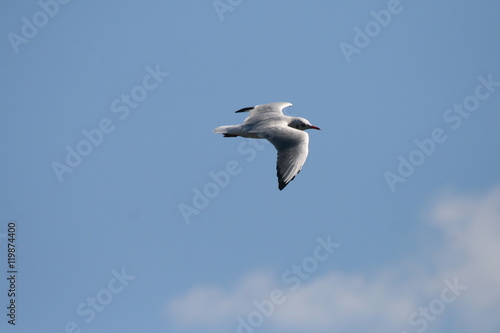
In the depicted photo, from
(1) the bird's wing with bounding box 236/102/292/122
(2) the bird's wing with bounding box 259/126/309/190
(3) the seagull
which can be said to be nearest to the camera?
(2) the bird's wing with bounding box 259/126/309/190

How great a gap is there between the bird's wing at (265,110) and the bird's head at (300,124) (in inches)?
21.9

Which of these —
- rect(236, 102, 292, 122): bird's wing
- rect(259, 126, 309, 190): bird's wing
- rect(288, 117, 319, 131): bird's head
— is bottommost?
rect(259, 126, 309, 190): bird's wing

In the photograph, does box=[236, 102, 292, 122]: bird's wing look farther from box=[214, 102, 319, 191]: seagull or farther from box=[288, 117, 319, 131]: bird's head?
box=[288, 117, 319, 131]: bird's head

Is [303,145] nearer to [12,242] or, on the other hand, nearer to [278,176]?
[278,176]

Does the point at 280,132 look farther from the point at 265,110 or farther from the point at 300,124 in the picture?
the point at 265,110

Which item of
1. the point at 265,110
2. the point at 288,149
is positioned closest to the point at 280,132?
the point at 288,149

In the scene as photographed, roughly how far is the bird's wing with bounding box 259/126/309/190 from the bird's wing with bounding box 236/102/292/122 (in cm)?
149

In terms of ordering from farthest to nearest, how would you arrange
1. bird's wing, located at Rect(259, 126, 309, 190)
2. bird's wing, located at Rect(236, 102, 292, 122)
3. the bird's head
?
bird's wing, located at Rect(236, 102, 292, 122) < the bird's head < bird's wing, located at Rect(259, 126, 309, 190)

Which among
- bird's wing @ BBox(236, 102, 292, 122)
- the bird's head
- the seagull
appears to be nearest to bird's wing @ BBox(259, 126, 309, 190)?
the seagull

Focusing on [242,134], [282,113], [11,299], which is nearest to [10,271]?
[11,299]

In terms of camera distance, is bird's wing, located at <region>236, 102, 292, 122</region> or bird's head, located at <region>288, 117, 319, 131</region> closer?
bird's head, located at <region>288, 117, 319, 131</region>

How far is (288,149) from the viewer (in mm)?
17328

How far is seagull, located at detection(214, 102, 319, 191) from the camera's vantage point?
56.0 ft

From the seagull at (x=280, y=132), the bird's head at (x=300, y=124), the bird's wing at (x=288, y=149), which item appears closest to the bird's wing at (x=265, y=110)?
the seagull at (x=280, y=132)
